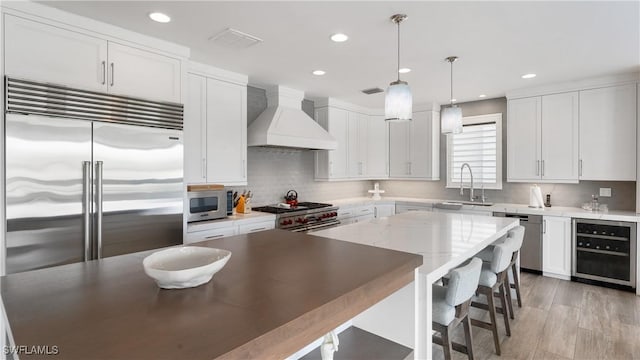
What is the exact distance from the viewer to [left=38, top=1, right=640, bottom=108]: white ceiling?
91.3 inches

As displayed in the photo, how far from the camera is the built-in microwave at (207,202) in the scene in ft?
10.9

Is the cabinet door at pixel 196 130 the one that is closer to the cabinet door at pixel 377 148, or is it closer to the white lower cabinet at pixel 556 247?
the cabinet door at pixel 377 148

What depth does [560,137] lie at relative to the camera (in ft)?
14.4

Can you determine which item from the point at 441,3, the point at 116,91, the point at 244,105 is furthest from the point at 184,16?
the point at 441,3

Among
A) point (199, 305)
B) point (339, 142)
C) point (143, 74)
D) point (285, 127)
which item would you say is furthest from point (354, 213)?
point (199, 305)

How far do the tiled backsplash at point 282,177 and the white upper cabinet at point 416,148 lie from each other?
4.02 feet

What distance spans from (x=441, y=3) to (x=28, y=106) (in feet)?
9.35

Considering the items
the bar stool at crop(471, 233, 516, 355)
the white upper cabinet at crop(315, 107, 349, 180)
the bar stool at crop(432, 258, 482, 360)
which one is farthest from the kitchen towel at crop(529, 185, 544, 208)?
the bar stool at crop(432, 258, 482, 360)

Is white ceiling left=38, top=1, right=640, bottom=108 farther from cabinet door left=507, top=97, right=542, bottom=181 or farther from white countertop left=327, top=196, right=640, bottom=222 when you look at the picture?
white countertop left=327, top=196, right=640, bottom=222

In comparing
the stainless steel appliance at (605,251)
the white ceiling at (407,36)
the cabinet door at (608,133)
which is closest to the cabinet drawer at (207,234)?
the white ceiling at (407,36)

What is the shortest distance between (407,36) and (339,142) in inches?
103

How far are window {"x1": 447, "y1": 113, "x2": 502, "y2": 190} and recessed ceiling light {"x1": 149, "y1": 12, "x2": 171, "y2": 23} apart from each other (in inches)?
182

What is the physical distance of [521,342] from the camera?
2.69 metres

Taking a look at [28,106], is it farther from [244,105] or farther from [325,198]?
[325,198]
